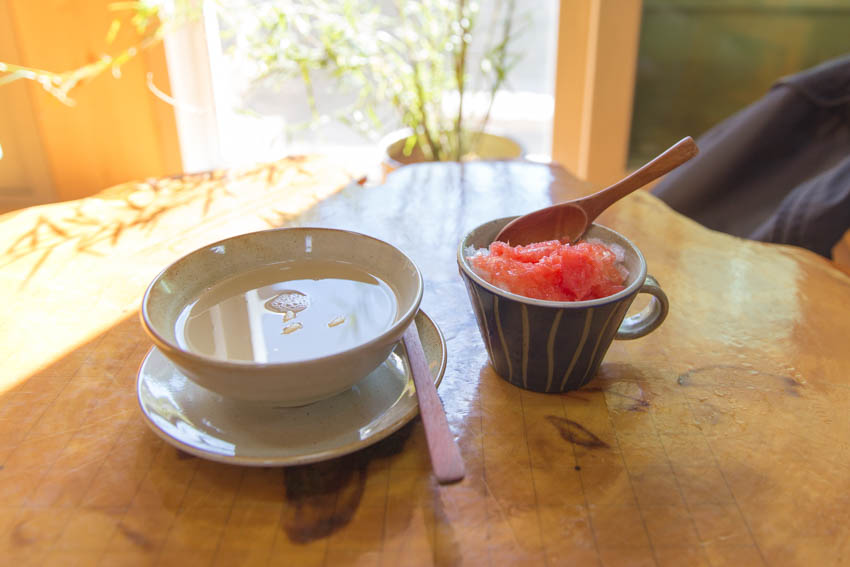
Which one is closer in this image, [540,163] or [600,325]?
[600,325]

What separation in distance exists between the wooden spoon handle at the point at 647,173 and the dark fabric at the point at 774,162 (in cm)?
76

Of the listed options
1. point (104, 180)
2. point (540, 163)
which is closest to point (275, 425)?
point (540, 163)

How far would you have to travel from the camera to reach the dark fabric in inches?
53.2

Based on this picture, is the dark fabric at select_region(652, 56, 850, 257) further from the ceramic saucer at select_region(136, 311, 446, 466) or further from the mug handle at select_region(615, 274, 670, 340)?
the ceramic saucer at select_region(136, 311, 446, 466)

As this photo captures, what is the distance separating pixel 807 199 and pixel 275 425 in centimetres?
115

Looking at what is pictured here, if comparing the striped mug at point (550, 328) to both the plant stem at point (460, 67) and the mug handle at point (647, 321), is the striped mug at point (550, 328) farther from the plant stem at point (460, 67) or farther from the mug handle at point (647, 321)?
the plant stem at point (460, 67)

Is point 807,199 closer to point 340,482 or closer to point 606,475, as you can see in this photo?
point 606,475

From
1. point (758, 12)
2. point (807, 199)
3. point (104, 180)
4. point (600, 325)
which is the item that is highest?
point (758, 12)

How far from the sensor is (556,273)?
641mm

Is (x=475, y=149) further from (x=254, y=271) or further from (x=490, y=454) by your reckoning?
(x=490, y=454)

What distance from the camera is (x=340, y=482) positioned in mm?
559

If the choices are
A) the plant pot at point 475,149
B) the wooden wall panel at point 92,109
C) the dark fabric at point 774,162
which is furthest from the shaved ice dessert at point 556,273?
the wooden wall panel at point 92,109

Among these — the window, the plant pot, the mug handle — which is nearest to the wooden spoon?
the mug handle

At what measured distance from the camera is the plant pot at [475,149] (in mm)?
1757
